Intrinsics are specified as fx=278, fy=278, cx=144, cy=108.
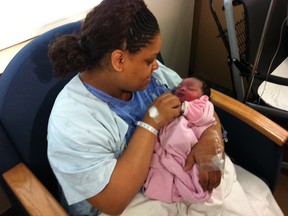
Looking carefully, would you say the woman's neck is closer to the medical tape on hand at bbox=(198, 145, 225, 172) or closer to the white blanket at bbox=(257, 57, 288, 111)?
the medical tape on hand at bbox=(198, 145, 225, 172)

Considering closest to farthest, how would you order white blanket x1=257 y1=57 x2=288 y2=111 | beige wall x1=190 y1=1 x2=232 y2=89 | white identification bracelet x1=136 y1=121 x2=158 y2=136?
white identification bracelet x1=136 y1=121 x2=158 y2=136 → white blanket x1=257 y1=57 x2=288 y2=111 → beige wall x1=190 y1=1 x2=232 y2=89

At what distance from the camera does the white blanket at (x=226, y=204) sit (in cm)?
84

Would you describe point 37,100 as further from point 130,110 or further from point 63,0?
point 63,0

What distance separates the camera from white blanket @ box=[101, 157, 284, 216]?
838mm

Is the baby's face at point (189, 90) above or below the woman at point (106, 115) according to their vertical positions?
below

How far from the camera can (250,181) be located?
3.51 feet

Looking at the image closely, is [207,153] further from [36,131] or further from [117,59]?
[36,131]

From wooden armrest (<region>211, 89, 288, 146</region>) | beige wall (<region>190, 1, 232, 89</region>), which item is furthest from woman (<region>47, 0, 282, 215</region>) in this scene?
beige wall (<region>190, 1, 232, 89</region>)

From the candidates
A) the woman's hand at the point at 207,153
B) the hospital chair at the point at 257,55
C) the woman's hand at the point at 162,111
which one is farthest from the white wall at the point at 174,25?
the woman's hand at the point at 207,153

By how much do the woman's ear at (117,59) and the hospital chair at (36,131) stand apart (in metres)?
0.31

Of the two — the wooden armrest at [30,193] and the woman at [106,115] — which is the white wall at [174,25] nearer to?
the woman at [106,115]

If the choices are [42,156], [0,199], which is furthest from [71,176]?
[0,199]

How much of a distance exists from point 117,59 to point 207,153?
0.40 m

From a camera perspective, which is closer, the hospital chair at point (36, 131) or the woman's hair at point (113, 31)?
the woman's hair at point (113, 31)
